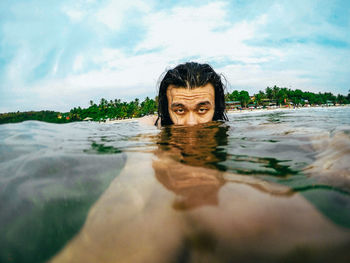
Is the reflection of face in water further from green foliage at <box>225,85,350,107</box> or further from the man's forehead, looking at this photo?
green foliage at <box>225,85,350,107</box>

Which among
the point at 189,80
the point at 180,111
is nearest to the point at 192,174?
the point at 180,111

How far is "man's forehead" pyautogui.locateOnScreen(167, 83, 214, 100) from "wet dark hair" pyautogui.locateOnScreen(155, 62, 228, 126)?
81mm

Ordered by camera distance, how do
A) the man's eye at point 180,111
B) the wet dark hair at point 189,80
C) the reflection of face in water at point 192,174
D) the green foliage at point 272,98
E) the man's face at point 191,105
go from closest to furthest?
the reflection of face in water at point 192,174, the man's face at point 191,105, the man's eye at point 180,111, the wet dark hair at point 189,80, the green foliage at point 272,98

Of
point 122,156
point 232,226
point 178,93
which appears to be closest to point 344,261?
point 232,226

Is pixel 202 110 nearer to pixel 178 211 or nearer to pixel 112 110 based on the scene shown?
pixel 178 211

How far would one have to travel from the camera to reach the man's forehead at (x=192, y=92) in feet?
12.5

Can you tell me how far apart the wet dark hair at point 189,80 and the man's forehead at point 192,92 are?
0.27ft

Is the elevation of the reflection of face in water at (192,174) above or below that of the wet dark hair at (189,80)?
below

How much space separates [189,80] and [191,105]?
0.60 m

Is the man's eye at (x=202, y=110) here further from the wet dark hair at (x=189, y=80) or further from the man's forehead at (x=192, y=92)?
the wet dark hair at (x=189, y=80)

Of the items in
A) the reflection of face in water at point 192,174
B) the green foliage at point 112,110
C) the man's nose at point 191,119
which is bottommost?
the reflection of face in water at point 192,174

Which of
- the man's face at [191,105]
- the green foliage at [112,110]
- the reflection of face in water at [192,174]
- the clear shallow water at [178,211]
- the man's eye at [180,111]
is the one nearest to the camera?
the clear shallow water at [178,211]

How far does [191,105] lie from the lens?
3.78 metres

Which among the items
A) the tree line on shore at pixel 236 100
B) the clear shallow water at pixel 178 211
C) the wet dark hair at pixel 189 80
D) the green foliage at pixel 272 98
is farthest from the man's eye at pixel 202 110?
the green foliage at pixel 272 98
